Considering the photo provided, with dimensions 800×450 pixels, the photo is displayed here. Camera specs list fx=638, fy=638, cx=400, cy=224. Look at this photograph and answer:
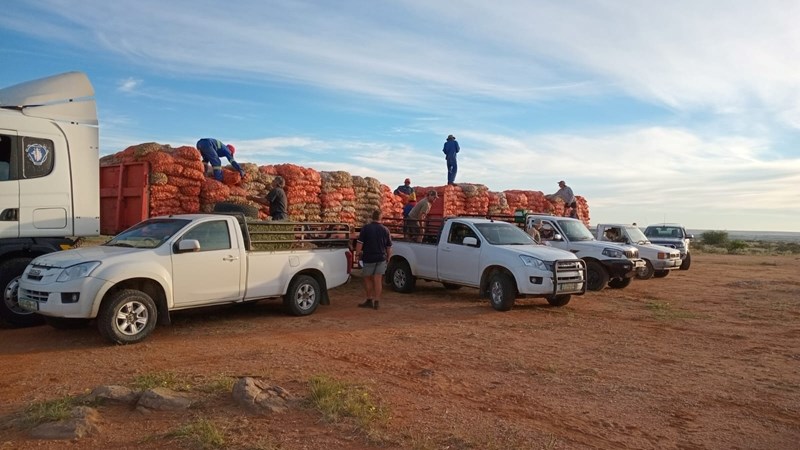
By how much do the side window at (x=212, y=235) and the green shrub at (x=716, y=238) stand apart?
52.4 metres

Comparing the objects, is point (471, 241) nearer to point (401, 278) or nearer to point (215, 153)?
point (401, 278)

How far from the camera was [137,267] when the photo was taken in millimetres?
8258

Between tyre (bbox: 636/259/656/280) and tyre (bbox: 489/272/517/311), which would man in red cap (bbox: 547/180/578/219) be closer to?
tyre (bbox: 636/259/656/280)

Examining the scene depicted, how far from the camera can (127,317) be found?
27.0 feet

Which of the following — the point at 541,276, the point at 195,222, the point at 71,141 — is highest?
the point at 71,141

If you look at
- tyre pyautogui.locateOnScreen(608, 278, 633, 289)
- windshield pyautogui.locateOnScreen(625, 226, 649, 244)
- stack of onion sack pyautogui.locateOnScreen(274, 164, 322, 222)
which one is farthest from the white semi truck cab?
windshield pyautogui.locateOnScreen(625, 226, 649, 244)

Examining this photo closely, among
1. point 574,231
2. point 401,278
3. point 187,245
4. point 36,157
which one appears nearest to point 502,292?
point 401,278

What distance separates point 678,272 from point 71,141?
20.0 metres

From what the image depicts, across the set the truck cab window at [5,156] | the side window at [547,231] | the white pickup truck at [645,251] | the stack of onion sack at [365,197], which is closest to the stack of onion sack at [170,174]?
the truck cab window at [5,156]

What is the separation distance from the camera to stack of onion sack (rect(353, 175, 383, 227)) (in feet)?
53.0

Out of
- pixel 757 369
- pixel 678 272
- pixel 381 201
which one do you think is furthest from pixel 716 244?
pixel 757 369

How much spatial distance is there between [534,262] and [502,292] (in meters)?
0.82

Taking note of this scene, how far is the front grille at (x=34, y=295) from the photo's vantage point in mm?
7859

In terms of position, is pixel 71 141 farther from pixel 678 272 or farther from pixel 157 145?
pixel 678 272
